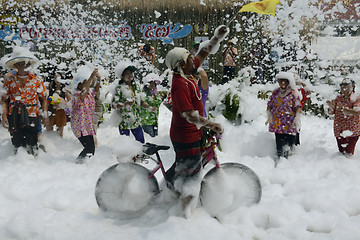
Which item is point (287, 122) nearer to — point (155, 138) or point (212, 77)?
point (155, 138)

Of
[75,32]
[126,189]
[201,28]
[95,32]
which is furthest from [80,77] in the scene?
[201,28]

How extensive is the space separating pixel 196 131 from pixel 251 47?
1054 cm

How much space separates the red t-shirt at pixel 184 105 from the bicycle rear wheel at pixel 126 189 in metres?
0.58

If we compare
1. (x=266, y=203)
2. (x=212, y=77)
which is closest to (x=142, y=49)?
(x=212, y=77)

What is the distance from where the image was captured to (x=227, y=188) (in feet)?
11.7

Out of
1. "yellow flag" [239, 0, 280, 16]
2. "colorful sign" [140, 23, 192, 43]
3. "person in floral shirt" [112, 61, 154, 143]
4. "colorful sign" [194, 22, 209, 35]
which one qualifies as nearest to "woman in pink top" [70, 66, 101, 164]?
"person in floral shirt" [112, 61, 154, 143]

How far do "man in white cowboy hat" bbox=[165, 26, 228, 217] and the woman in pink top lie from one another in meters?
2.74

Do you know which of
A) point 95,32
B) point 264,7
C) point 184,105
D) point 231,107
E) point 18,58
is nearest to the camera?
point 184,105

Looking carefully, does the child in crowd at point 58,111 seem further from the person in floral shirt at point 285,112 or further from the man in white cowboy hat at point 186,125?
the man in white cowboy hat at point 186,125

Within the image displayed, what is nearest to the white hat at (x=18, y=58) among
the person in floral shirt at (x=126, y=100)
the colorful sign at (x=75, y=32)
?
the person in floral shirt at (x=126, y=100)

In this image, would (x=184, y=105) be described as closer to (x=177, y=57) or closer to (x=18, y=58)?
(x=177, y=57)

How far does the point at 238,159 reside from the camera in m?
6.02

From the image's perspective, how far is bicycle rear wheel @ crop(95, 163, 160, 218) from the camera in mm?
3566

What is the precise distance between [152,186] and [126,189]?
0.29 metres
